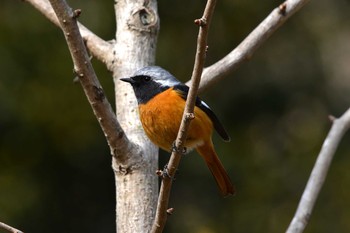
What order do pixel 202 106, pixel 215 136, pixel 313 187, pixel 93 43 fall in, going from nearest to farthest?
pixel 313 187 → pixel 202 106 → pixel 93 43 → pixel 215 136

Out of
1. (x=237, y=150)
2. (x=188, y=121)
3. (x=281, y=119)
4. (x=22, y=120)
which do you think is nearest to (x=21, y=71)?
(x=22, y=120)

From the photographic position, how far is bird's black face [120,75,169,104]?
388 centimetres

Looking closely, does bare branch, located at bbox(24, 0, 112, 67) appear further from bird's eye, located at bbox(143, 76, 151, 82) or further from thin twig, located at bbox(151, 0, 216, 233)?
thin twig, located at bbox(151, 0, 216, 233)

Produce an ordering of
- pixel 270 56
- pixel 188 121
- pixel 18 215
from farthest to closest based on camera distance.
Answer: pixel 270 56 < pixel 18 215 < pixel 188 121

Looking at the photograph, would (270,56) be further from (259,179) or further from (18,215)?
(18,215)

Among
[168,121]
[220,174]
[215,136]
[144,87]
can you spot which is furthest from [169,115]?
[215,136]

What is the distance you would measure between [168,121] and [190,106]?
90 centimetres

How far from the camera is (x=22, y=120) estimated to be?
631cm

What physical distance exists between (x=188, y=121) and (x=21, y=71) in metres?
3.90

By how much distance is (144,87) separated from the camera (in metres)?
3.90

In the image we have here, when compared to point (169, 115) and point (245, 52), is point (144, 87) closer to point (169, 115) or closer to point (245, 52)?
point (169, 115)

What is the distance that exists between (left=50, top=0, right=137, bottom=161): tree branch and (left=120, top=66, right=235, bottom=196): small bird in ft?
0.83

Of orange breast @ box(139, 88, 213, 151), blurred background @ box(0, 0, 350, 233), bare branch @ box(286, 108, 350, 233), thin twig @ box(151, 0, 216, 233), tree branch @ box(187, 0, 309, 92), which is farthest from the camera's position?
blurred background @ box(0, 0, 350, 233)

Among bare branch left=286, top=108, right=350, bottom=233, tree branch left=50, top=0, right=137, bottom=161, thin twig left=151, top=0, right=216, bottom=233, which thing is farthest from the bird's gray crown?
thin twig left=151, top=0, right=216, bottom=233
